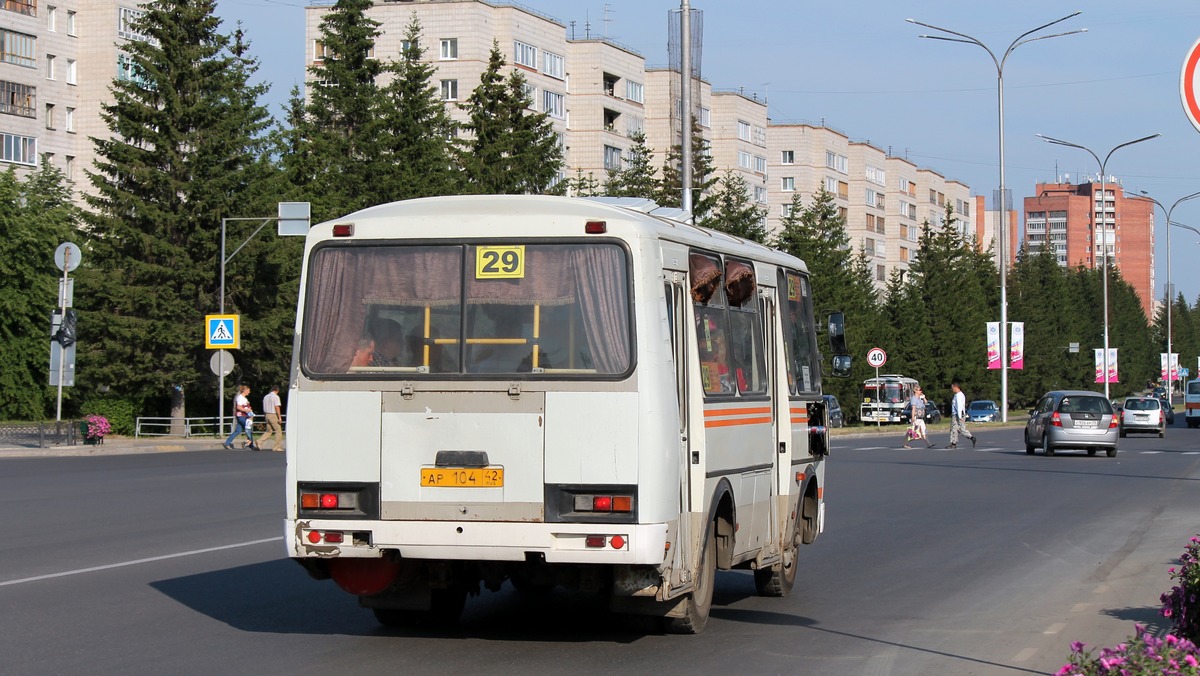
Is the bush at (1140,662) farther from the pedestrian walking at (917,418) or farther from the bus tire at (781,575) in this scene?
the pedestrian walking at (917,418)

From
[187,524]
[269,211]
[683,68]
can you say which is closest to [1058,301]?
[269,211]

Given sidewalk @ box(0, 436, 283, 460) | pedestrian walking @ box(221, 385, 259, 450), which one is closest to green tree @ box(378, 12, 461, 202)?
sidewalk @ box(0, 436, 283, 460)

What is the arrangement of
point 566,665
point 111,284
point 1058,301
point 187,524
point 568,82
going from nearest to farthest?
point 566,665
point 187,524
point 111,284
point 568,82
point 1058,301

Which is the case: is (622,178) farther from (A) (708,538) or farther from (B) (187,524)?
(A) (708,538)

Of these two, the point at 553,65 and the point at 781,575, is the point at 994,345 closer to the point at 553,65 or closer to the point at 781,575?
the point at 553,65

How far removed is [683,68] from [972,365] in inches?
3149

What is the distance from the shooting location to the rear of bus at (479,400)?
359 inches

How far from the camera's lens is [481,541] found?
30.1 feet

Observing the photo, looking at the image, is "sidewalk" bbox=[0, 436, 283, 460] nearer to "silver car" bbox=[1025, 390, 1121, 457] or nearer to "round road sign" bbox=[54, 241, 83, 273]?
"round road sign" bbox=[54, 241, 83, 273]

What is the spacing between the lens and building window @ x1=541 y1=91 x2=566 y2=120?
9269 cm

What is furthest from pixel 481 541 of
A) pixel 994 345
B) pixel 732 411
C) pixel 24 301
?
pixel 994 345

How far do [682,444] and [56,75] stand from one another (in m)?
83.7

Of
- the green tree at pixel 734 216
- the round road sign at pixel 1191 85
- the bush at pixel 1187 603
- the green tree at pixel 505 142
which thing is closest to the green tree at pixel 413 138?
the green tree at pixel 505 142

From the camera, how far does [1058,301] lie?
138 meters
